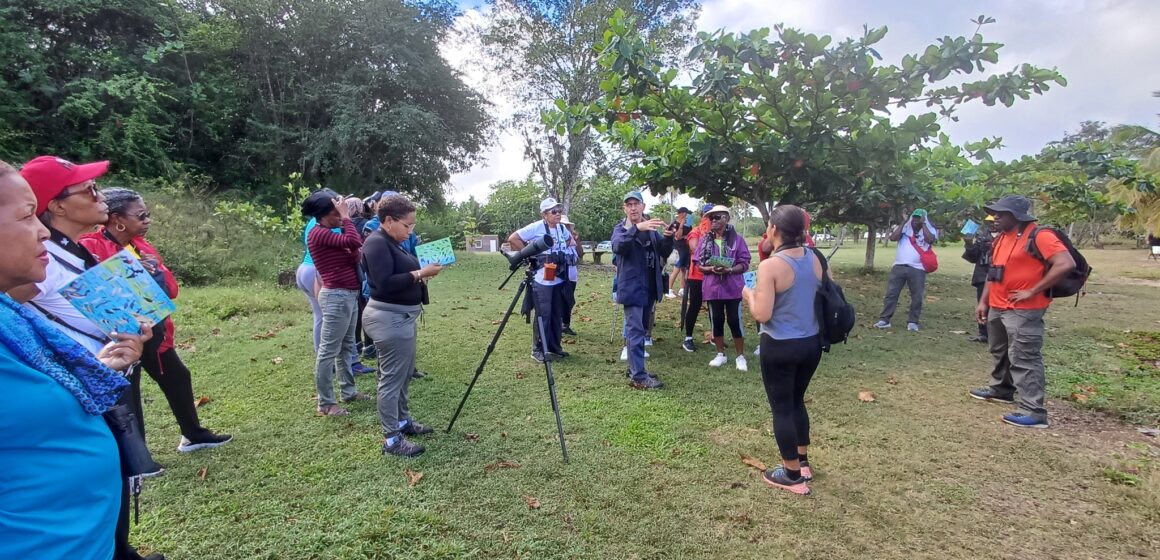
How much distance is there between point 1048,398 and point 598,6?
15.8 m

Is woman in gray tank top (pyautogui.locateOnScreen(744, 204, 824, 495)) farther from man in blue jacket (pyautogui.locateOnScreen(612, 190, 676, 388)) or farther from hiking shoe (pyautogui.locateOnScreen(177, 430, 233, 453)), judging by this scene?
hiking shoe (pyautogui.locateOnScreen(177, 430, 233, 453))

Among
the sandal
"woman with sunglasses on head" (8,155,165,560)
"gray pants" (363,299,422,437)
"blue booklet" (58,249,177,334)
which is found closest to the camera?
"blue booklet" (58,249,177,334)

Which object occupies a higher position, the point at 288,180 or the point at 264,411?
the point at 288,180

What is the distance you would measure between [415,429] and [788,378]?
2937 millimetres

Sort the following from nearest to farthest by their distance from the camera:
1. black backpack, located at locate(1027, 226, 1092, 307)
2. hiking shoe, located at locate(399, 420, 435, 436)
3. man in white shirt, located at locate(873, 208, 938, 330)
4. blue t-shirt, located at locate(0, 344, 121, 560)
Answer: blue t-shirt, located at locate(0, 344, 121, 560) → hiking shoe, located at locate(399, 420, 435, 436) → black backpack, located at locate(1027, 226, 1092, 307) → man in white shirt, located at locate(873, 208, 938, 330)

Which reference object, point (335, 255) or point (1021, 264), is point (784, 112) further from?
point (335, 255)

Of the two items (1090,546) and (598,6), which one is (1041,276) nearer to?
(1090,546)

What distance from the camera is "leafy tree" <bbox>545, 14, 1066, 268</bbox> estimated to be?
5.77 meters

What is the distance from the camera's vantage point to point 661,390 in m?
5.54

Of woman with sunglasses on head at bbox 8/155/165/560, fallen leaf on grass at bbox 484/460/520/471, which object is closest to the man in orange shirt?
fallen leaf on grass at bbox 484/460/520/471

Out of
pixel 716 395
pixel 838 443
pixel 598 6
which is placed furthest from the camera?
pixel 598 6

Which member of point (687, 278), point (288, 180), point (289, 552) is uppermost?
point (288, 180)

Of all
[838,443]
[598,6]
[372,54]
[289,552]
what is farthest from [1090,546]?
[372,54]

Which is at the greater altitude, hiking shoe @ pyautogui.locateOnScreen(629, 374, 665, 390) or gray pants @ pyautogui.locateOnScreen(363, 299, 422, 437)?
gray pants @ pyautogui.locateOnScreen(363, 299, 422, 437)
